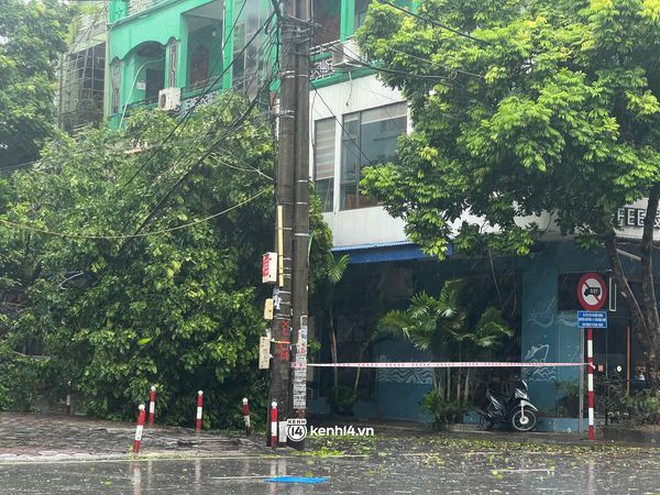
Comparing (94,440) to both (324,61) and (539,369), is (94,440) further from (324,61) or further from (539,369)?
(324,61)

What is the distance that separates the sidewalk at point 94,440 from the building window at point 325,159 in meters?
8.35

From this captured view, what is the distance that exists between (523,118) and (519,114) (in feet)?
0.33

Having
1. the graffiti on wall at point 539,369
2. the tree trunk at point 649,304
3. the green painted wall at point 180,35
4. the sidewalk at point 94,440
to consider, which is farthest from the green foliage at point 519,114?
the green painted wall at point 180,35

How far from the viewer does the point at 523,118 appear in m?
16.7

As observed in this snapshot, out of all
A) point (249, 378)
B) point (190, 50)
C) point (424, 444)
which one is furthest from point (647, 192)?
point (190, 50)

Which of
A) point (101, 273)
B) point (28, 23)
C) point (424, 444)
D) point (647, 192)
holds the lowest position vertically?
point (424, 444)

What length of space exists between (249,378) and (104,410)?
3144 mm

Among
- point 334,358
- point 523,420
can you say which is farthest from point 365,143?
point 523,420

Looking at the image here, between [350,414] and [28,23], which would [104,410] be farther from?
[28,23]

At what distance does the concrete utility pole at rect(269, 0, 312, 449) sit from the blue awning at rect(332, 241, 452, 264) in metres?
6.16

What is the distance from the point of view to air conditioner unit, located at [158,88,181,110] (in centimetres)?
2860

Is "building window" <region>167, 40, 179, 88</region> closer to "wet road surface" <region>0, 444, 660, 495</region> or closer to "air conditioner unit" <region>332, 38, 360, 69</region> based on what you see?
"air conditioner unit" <region>332, 38, 360, 69</region>

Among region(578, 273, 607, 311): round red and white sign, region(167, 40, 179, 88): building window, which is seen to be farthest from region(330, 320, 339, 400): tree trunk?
region(167, 40, 179, 88): building window

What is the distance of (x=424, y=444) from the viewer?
60.7 feet
